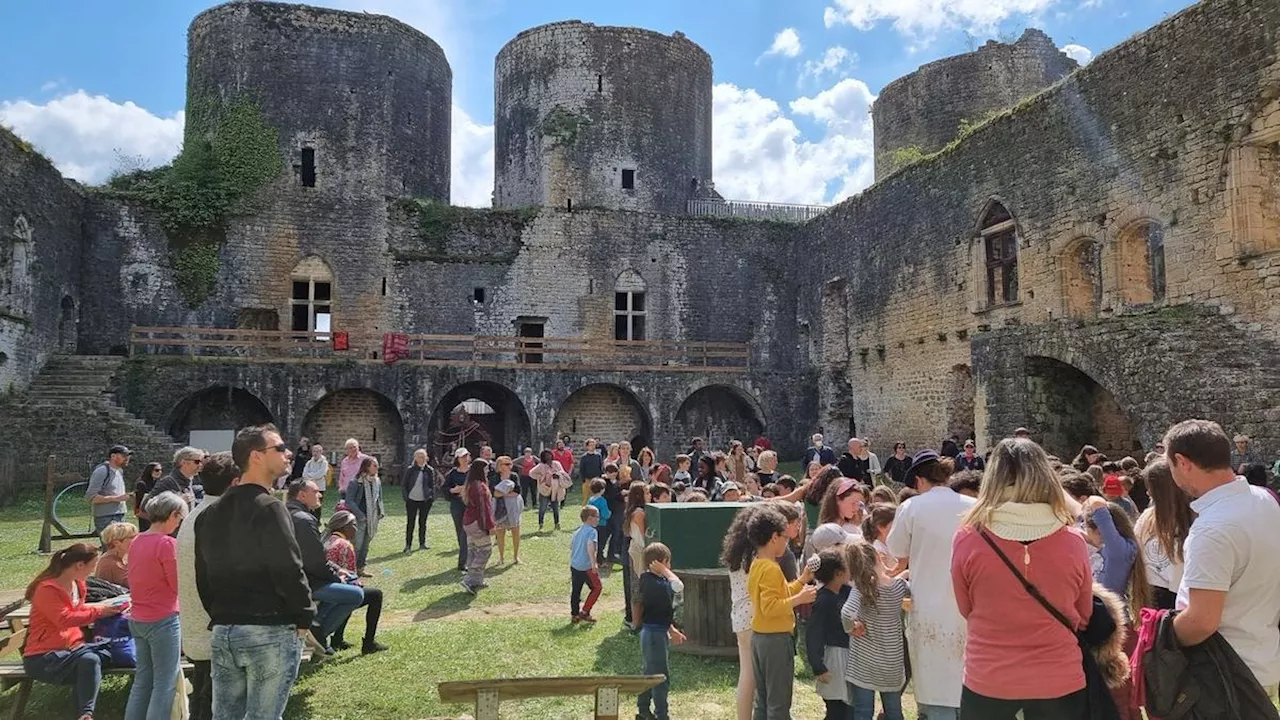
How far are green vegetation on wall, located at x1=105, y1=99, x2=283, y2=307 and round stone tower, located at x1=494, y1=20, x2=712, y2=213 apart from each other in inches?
356

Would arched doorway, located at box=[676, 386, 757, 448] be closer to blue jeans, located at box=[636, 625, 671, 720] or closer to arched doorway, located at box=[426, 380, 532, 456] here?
arched doorway, located at box=[426, 380, 532, 456]

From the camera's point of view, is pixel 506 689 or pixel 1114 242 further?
pixel 1114 242

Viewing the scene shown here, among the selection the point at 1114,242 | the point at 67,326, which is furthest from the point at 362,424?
the point at 1114,242

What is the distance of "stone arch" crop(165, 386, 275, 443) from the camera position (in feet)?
72.2

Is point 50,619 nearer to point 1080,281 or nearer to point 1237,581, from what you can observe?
point 1237,581

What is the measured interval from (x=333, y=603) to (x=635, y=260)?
2128 cm

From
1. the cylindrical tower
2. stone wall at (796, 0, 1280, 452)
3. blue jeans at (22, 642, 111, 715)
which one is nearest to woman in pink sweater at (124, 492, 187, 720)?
blue jeans at (22, 642, 111, 715)

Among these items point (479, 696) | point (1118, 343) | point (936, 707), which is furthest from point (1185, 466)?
point (1118, 343)

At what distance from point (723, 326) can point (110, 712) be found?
23.0 meters

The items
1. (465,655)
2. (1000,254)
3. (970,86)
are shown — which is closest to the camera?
(465,655)

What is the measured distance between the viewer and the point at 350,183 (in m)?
27.5

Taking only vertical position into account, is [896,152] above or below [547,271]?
above

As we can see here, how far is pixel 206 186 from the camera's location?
25.2 meters

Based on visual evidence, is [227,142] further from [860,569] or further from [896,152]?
[860,569]
